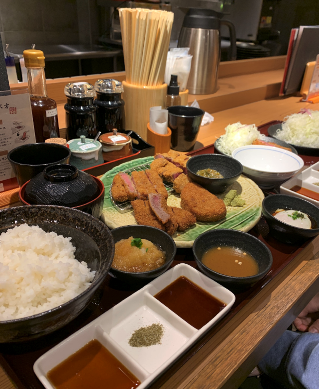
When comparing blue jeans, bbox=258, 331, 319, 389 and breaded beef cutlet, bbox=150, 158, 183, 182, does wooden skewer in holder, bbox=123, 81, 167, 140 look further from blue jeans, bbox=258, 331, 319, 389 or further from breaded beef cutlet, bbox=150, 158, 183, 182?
blue jeans, bbox=258, 331, 319, 389

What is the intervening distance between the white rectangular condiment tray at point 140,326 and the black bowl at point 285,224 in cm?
49

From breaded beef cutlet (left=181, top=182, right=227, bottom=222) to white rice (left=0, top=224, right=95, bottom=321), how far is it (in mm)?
659

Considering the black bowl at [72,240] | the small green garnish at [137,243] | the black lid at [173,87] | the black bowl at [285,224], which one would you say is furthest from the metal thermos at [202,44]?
the black bowl at [72,240]

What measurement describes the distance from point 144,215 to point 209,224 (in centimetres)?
33

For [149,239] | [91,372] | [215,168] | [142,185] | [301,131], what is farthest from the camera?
[301,131]

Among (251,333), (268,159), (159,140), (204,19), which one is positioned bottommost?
(251,333)

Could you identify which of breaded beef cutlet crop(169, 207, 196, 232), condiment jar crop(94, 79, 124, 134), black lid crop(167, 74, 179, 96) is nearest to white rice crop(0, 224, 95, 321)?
breaded beef cutlet crop(169, 207, 196, 232)

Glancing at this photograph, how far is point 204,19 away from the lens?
2918mm

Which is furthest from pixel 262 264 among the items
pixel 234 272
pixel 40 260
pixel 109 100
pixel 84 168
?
pixel 109 100

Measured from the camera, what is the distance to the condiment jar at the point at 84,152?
163cm

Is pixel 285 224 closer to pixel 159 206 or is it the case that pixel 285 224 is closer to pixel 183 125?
pixel 159 206

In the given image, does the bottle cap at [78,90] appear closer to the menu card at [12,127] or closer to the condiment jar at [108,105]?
the condiment jar at [108,105]

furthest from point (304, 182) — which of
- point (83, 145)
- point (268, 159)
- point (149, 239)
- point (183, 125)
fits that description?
point (83, 145)

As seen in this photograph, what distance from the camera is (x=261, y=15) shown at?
6.55m
